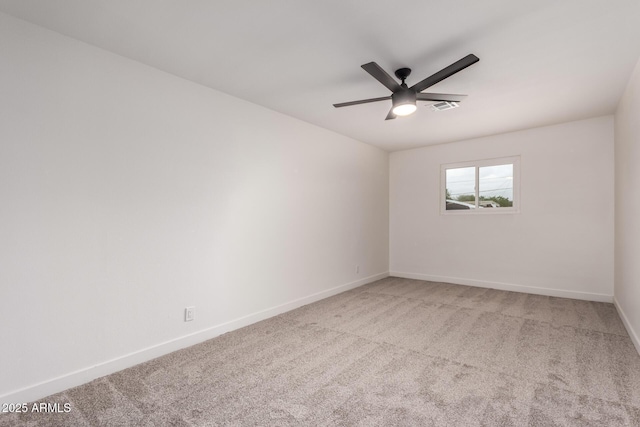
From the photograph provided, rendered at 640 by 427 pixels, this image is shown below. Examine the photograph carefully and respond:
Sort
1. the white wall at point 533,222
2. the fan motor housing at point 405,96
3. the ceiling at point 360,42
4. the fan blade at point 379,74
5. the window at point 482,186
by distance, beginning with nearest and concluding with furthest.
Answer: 1. the ceiling at point 360,42
2. the fan blade at point 379,74
3. the fan motor housing at point 405,96
4. the white wall at point 533,222
5. the window at point 482,186

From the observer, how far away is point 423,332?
3.20m

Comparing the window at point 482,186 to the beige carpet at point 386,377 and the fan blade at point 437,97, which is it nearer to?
the beige carpet at point 386,377

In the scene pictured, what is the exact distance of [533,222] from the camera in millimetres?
4695

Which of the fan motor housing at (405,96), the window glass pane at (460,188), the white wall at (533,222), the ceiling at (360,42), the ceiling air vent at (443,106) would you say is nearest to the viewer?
the ceiling at (360,42)

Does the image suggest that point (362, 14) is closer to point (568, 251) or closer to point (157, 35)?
point (157, 35)

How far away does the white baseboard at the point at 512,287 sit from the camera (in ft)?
14.0

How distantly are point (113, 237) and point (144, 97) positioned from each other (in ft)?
3.83

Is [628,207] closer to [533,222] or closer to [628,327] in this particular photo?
[628,327]

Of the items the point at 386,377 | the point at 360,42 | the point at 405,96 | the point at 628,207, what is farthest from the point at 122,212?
the point at 628,207

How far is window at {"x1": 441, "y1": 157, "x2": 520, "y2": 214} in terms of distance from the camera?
16.1 ft

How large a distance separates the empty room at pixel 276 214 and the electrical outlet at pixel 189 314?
0.09 ft

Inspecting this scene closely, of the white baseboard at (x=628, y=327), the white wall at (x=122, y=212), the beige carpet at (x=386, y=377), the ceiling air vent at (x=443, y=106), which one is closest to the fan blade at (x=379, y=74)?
the ceiling air vent at (x=443, y=106)

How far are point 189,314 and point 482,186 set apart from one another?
464 centimetres

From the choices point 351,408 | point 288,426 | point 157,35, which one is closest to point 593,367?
point 351,408
